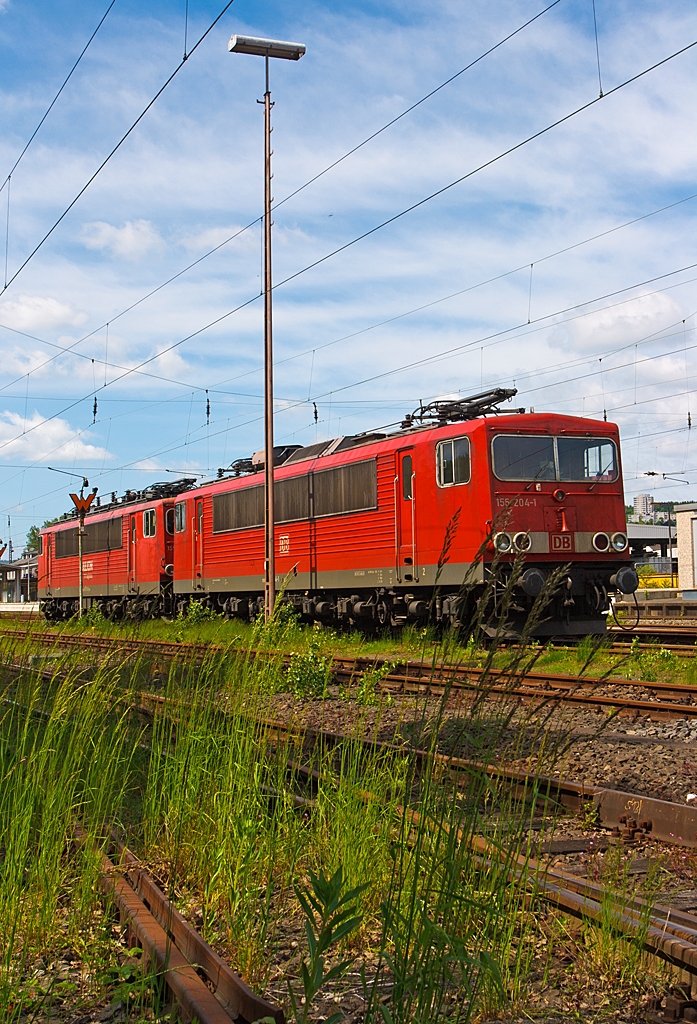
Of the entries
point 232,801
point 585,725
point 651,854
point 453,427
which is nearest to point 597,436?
point 453,427

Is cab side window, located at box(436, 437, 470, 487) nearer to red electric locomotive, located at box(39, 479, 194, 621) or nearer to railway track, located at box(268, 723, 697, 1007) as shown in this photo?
railway track, located at box(268, 723, 697, 1007)

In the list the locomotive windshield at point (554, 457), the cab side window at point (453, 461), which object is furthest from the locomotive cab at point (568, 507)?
the cab side window at point (453, 461)

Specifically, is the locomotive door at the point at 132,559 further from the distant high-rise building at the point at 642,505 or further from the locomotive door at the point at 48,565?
the distant high-rise building at the point at 642,505

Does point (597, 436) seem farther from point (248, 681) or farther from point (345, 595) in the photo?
Result: point (248, 681)

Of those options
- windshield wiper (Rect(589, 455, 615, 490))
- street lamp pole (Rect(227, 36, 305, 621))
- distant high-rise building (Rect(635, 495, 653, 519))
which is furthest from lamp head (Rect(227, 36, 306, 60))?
distant high-rise building (Rect(635, 495, 653, 519))

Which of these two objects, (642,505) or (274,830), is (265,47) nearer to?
(274,830)

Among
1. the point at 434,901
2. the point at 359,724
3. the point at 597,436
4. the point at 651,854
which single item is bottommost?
the point at 651,854

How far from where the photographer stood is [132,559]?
27.5m

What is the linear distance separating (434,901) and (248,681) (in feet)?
6.30

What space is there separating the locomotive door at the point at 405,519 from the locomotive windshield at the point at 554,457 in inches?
61.0

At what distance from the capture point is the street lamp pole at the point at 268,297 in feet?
54.0

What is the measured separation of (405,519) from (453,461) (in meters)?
1.34

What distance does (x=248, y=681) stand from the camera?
16.0 feet

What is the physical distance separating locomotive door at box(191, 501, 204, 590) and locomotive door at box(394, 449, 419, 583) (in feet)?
29.3
